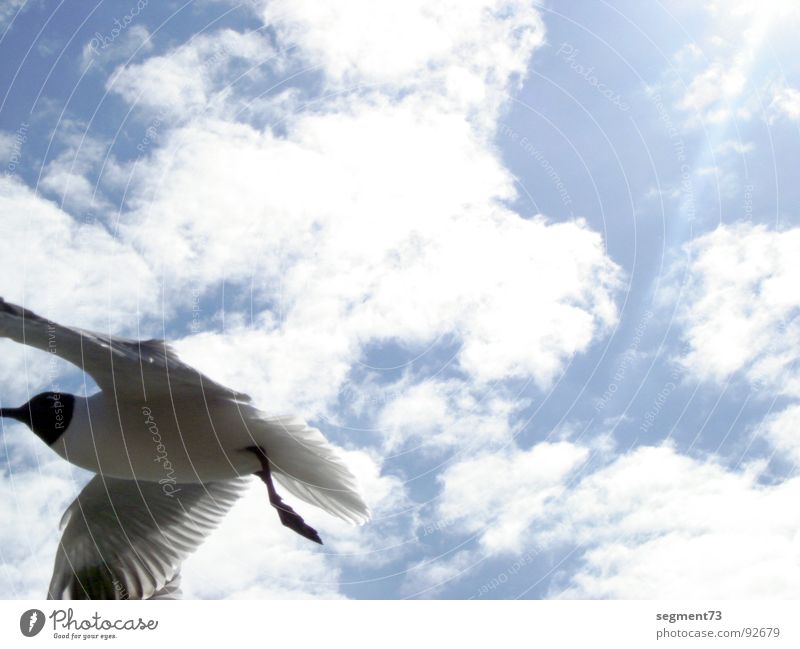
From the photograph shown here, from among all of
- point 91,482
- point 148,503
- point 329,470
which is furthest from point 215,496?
point 329,470

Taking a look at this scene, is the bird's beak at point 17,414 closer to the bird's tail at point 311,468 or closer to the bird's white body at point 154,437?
the bird's white body at point 154,437

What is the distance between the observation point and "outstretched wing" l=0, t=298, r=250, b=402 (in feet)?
11.5

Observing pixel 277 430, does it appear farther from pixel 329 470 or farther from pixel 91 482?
pixel 91 482

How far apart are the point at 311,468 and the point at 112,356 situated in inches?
64.3

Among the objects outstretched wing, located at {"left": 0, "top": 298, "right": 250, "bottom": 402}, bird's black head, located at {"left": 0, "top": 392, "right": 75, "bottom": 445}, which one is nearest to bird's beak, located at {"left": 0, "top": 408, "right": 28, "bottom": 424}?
bird's black head, located at {"left": 0, "top": 392, "right": 75, "bottom": 445}

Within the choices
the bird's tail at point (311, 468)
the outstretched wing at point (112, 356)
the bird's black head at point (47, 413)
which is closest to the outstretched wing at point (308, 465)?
the bird's tail at point (311, 468)

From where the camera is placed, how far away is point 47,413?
488 cm

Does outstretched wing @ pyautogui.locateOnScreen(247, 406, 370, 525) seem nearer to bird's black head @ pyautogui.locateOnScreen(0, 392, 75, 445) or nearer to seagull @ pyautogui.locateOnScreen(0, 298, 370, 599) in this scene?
seagull @ pyautogui.locateOnScreen(0, 298, 370, 599)

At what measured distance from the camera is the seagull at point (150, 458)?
3957 millimetres

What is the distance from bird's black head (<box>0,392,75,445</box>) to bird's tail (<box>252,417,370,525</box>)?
1347mm

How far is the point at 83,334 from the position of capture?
3578mm

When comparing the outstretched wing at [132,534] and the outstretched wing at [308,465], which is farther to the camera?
the outstretched wing at [132,534]

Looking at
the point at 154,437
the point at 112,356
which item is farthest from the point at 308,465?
the point at 112,356

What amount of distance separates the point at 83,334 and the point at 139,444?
56.7 inches
